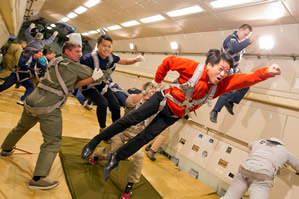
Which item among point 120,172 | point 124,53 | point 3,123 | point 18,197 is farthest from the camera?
point 124,53

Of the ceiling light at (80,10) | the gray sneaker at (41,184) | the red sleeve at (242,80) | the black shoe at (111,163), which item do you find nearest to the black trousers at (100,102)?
the black shoe at (111,163)

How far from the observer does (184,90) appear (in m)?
2.09

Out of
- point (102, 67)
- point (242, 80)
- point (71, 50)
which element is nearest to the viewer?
point (242, 80)

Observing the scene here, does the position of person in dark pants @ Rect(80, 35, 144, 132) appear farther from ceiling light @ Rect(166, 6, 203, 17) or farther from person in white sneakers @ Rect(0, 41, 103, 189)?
ceiling light @ Rect(166, 6, 203, 17)

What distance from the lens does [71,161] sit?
3025 mm

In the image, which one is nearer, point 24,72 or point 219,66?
point 219,66

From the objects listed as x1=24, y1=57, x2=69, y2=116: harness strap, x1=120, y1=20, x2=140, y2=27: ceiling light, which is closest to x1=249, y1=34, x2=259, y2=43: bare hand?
x1=24, y1=57, x2=69, y2=116: harness strap

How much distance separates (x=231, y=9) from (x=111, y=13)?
13.7ft

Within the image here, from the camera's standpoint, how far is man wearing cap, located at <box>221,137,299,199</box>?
2584 mm

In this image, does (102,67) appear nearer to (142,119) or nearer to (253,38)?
(142,119)

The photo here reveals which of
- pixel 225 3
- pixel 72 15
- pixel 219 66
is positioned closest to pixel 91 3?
pixel 72 15

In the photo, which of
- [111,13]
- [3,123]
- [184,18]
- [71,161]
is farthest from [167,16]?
[3,123]

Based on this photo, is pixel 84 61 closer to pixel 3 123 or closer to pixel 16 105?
pixel 3 123

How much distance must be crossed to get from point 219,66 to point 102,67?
6.30 ft
